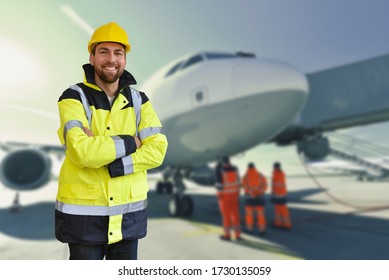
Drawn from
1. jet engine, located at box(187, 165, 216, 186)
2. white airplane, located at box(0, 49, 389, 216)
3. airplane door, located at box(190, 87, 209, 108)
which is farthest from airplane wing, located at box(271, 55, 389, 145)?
jet engine, located at box(187, 165, 216, 186)

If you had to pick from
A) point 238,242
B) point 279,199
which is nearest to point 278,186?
point 279,199

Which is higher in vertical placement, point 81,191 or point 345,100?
point 345,100

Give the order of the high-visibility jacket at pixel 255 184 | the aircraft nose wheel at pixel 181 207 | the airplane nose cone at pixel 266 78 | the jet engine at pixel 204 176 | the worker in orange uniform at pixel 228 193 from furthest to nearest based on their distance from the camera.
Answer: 1. the jet engine at pixel 204 176
2. the aircraft nose wheel at pixel 181 207
3. the high-visibility jacket at pixel 255 184
4. the worker in orange uniform at pixel 228 193
5. the airplane nose cone at pixel 266 78

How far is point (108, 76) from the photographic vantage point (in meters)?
1.72

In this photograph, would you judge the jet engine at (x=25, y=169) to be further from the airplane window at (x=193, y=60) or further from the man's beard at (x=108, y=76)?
the man's beard at (x=108, y=76)

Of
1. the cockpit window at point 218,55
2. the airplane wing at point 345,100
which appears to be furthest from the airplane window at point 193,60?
the airplane wing at point 345,100

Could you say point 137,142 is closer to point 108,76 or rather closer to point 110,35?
point 108,76

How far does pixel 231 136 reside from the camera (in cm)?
482

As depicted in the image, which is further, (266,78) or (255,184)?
(255,184)

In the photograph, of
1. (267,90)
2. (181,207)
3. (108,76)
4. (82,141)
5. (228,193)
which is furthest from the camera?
(181,207)

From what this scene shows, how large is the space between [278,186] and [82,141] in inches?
234

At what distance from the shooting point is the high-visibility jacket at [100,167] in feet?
5.04

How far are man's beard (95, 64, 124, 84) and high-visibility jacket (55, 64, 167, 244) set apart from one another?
7cm

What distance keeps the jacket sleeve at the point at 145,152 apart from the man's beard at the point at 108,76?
25cm
